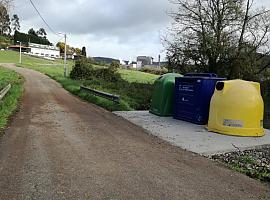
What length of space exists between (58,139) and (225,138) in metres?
4.39

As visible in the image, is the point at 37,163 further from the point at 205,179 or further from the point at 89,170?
the point at 205,179

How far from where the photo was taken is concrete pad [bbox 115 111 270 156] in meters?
8.60

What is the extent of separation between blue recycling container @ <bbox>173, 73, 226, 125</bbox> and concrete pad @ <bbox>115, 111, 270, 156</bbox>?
364 mm

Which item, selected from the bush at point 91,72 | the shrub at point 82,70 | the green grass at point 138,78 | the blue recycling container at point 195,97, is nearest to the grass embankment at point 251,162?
the blue recycling container at point 195,97

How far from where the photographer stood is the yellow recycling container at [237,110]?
34.2ft

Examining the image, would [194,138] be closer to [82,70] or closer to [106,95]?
[106,95]

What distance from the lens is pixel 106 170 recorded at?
617 cm

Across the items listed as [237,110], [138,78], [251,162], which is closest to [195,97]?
[237,110]

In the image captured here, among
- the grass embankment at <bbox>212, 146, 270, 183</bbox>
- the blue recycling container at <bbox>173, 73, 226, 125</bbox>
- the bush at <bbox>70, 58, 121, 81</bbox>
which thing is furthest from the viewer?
the bush at <bbox>70, 58, 121, 81</bbox>

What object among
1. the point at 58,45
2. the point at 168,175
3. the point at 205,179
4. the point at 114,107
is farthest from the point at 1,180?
the point at 58,45

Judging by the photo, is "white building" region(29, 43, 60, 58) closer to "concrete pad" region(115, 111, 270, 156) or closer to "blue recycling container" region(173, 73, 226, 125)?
"blue recycling container" region(173, 73, 226, 125)

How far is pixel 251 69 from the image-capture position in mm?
23219

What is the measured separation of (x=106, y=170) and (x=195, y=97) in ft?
Result: 22.4

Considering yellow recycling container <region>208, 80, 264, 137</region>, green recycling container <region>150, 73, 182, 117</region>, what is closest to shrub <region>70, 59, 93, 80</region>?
green recycling container <region>150, 73, 182, 117</region>
